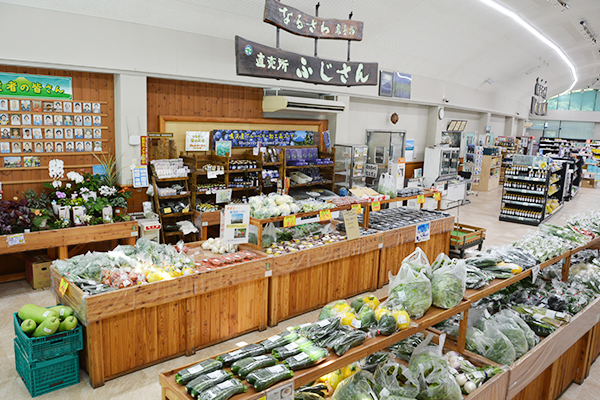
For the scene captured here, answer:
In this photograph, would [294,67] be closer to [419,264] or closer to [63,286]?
[419,264]

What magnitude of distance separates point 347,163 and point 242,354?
7528 mm

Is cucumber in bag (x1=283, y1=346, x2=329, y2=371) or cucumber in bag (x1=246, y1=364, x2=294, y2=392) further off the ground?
cucumber in bag (x1=283, y1=346, x2=329, y2=371)

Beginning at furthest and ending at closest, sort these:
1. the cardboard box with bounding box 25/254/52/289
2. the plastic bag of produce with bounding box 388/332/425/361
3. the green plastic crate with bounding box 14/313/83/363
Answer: the cardboard box with bounding box 25/254/52/289
the green plastic crate with bounding box 14/313/83/363
the plastic bag of produce with bounding box 388/332/425/361

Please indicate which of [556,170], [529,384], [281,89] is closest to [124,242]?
[281,89]

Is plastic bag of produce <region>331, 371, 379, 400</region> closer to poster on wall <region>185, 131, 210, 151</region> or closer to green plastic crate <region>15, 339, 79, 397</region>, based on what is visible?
green plastic crate <region>15, 339, 79, 397</region>

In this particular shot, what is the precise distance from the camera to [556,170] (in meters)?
12.8

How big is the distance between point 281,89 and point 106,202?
407 cm

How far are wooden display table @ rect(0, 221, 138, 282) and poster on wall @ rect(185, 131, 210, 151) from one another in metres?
1.82

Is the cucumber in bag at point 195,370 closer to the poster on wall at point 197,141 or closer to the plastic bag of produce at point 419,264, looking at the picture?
the plastic bag of produce at point 419,264

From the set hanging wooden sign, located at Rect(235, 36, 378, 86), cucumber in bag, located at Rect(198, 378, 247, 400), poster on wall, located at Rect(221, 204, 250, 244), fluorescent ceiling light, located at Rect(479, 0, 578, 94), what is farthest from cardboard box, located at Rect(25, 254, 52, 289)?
fluorescent ceiling light, located at Rect(479, 0, 578, 94)

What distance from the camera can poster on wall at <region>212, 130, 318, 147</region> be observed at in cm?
779

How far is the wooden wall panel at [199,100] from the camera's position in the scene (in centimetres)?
699

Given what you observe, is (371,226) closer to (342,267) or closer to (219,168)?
(342,267)

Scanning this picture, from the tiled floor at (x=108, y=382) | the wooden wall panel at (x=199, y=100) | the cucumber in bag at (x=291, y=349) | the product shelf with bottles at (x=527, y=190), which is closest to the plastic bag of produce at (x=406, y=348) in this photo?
the cucumber in bag at (x=291, y=349)
